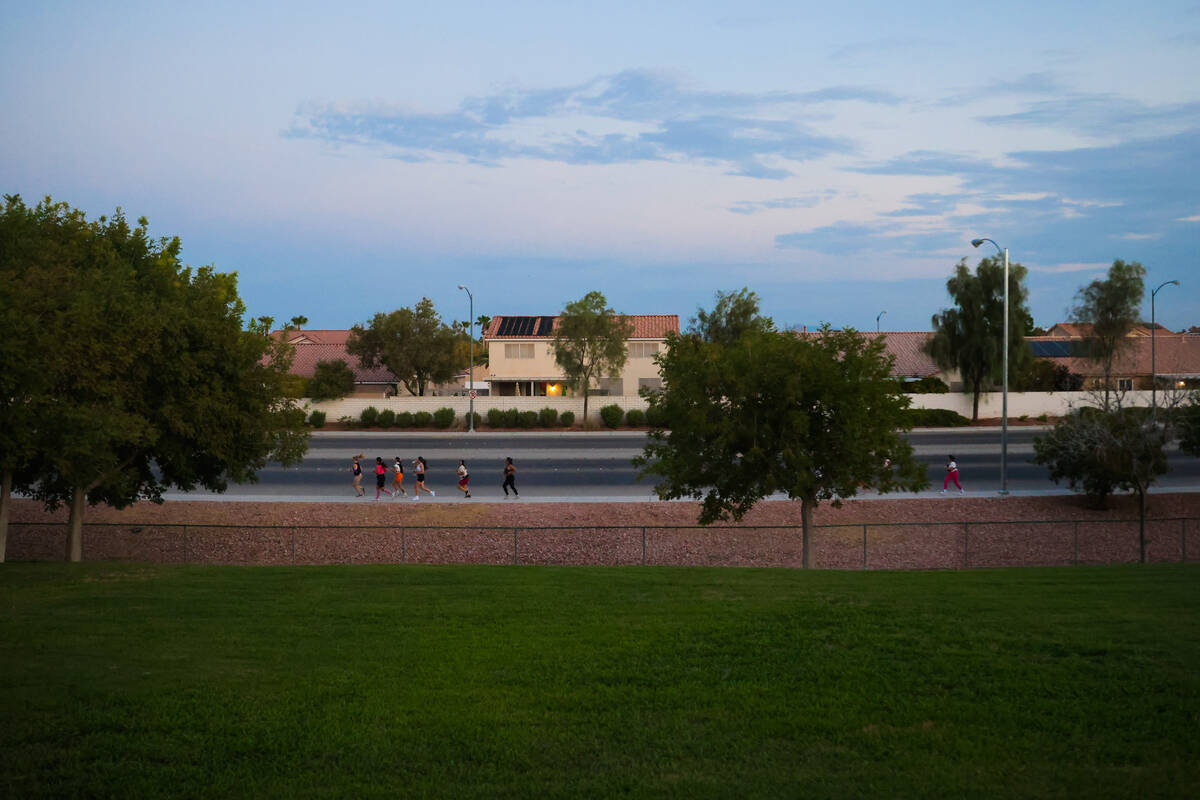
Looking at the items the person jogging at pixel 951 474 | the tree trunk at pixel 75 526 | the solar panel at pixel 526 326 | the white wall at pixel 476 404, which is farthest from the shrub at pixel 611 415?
the tree trunk at pixel 75 526

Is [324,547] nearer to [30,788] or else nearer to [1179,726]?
[30,788]

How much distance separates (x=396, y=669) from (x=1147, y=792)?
667cm

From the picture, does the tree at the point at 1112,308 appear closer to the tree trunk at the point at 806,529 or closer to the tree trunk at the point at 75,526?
the tree trunk at the point at 806,529

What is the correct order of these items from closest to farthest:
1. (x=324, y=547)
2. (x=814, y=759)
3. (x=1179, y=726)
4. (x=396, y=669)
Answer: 1. (x=814, y=759)
2. (x=1179, y=726)
3. (x=396, y=669)
4. (x=324, y=547)

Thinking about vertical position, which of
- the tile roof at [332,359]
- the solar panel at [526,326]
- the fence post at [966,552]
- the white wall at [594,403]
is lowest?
the fence post at [966,552]

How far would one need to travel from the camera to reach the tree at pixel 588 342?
197ft

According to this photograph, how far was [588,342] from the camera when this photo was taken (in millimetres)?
59969

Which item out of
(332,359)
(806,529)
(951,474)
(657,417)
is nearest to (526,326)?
(332,359)

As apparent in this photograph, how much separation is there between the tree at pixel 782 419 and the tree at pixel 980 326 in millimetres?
40825

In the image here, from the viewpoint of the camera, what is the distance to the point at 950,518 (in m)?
29.8

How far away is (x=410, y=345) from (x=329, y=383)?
5804 millimetres

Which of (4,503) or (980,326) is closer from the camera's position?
(4,503)

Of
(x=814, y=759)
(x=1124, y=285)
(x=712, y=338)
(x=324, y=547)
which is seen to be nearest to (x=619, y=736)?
(x=814, y=759)

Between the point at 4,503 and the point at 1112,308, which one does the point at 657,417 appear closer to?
the point at 4,503
